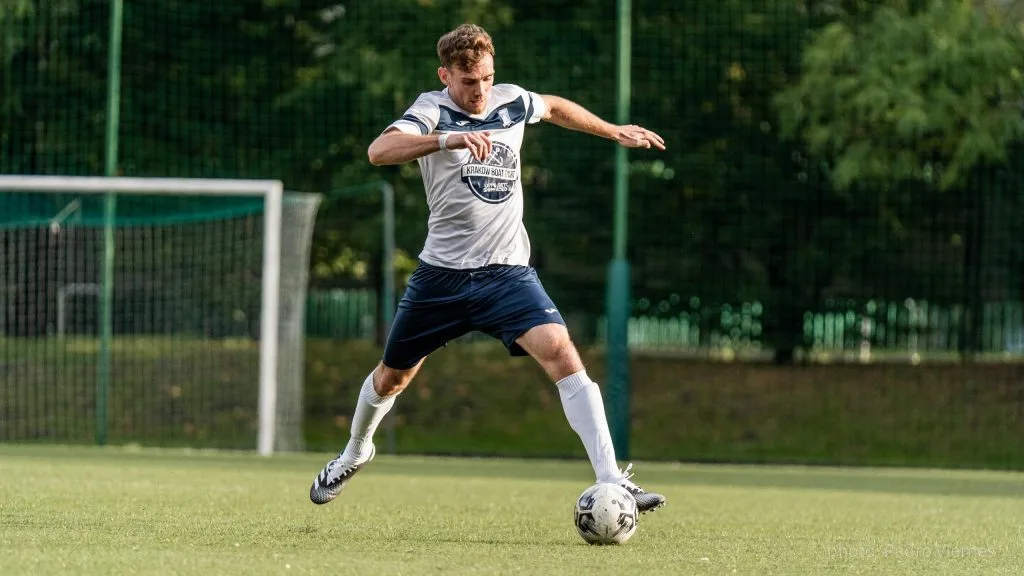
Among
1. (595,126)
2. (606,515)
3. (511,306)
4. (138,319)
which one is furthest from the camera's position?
(138,319)

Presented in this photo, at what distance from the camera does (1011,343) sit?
1540 centimetres

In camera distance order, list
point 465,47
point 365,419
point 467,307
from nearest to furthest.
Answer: point 465,47
point 467,307
point 365,419

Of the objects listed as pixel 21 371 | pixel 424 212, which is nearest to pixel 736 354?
pixel 424 212

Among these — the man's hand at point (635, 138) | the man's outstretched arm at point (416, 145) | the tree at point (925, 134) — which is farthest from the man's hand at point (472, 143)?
the tree at point (925, 134)

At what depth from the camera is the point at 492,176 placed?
6.66 meters

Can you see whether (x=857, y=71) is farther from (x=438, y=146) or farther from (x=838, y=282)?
(x=438, y=146)

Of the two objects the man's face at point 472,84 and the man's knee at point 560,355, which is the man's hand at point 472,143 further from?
the man's knee at point 560,355

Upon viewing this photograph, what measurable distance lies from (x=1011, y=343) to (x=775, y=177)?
2783 millimetres

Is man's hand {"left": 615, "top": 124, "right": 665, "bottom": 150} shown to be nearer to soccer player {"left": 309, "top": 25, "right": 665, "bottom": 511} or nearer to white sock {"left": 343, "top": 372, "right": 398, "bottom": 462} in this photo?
soccer player {"left": 309, "top": 25, "right": 665, "bottom": 511}

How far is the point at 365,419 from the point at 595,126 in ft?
5.57

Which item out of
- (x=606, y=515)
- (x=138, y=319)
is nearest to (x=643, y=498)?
(x=606, y=515)

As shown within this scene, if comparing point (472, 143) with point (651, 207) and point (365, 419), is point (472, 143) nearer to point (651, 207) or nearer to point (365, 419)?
point (365, 419)

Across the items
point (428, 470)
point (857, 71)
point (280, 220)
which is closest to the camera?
point (428, 470)

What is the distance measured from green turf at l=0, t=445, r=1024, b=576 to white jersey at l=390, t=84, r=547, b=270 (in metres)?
1.17
